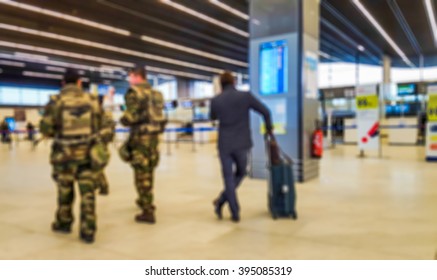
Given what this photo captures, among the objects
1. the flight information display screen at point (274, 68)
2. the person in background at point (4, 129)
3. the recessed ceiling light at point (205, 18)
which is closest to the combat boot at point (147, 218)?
the flight information display screen at point (274, 68)

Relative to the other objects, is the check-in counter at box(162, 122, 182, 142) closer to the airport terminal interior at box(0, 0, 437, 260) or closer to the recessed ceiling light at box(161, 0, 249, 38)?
the airport terminal interior at box(0, 0, 437, 260)

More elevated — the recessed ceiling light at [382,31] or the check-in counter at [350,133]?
the recessed ceiling light at [382,31]

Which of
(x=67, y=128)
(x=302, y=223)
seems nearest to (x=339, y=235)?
(x=302, y=223)

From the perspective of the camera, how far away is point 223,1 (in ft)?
43.6

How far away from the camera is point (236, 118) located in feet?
11.2

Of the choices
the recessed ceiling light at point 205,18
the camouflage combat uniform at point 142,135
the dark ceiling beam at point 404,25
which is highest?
the recessed ceiling light at point 205,18

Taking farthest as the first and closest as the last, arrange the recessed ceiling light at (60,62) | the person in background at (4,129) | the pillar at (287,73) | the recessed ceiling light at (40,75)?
the recessed ceiling light at (40,75), the person in background at (4,129), the recessed ceiling light at (60,62), the pillar at (287,73)

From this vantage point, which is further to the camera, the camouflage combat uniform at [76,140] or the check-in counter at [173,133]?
the check-in counter at [173,133]

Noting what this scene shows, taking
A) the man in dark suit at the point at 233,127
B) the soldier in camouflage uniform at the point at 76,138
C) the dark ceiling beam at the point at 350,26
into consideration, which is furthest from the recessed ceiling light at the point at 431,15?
the soldier in camouflage uniform at the point at 76,138

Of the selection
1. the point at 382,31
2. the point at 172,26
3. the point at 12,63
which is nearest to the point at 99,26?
the point at 172,26

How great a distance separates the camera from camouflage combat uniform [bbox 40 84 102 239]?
2.91 meters

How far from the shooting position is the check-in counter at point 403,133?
1377 centimetres

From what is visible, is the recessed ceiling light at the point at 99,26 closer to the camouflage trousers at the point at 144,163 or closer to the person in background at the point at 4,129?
the person in background at the point at 4,129

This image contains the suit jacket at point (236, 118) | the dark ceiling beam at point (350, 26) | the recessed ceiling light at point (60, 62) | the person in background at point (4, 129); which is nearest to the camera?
the suit jacket at point (236, 118)
